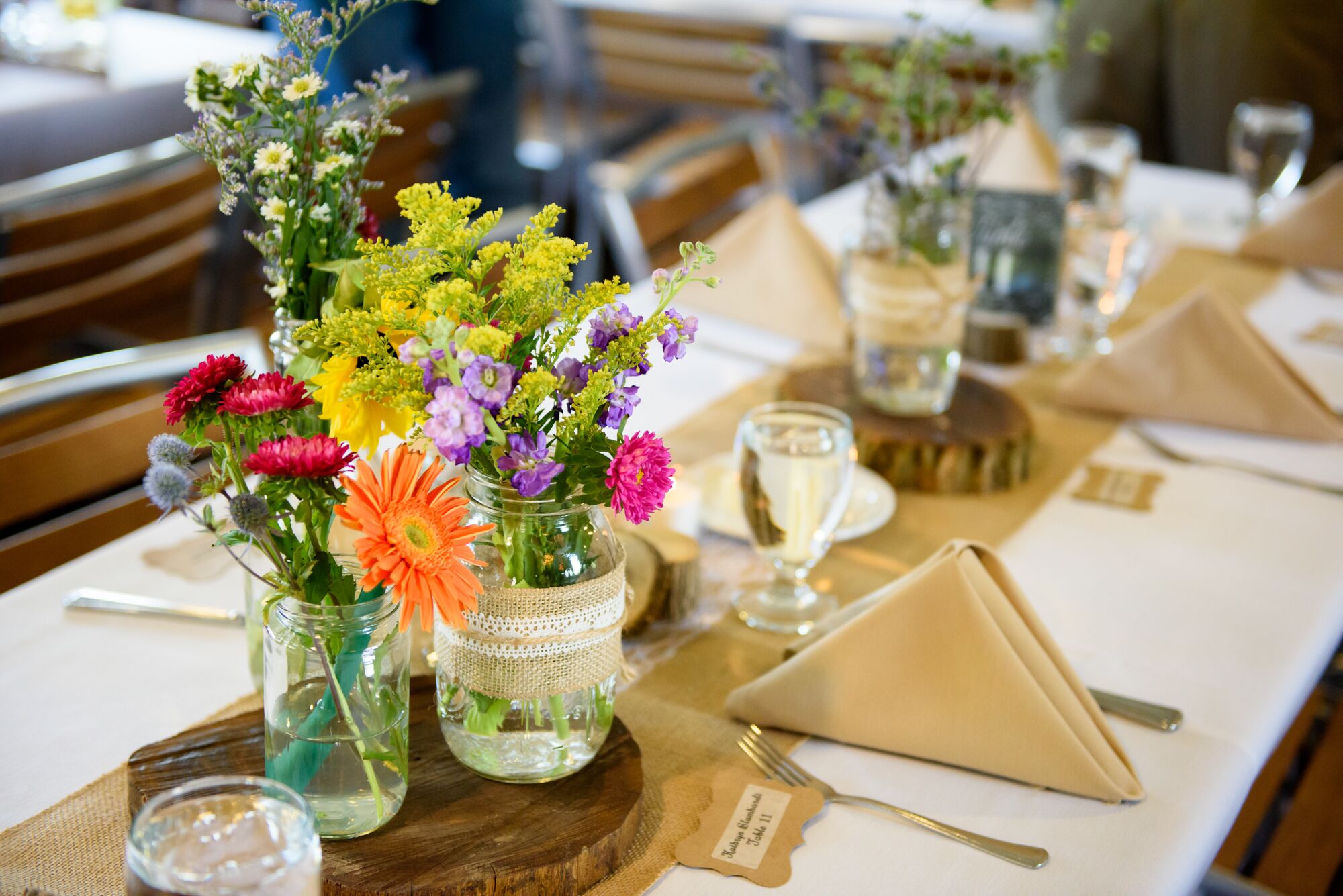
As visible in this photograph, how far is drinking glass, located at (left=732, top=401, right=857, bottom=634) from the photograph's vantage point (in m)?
1.00

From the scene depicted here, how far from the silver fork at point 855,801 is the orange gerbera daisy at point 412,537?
286mm

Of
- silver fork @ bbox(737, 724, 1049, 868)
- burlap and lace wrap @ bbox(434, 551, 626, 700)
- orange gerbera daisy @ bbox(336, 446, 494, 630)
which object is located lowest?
silver fork @ bbox(737, 724, 1049, 868)

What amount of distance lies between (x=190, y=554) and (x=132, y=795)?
380 mm

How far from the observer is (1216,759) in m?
0.89

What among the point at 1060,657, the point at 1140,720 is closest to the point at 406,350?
the point at 1060,657

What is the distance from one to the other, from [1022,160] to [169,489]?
6.32ft

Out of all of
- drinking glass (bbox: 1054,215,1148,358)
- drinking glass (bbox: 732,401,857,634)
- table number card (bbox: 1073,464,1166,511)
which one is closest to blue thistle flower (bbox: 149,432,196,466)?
drinking glass (bbox: 732,401,857,634)

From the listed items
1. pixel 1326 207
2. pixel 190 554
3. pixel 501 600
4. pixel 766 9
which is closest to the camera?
pixel 501 600

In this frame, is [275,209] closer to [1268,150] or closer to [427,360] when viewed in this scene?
[427,360]

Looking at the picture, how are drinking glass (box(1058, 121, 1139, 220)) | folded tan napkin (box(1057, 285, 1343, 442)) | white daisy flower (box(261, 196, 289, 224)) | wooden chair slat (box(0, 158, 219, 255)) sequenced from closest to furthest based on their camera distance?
white daisy flower (box(261, 196, 289, 224)) → folded tan napkin (box(1057, 285, 1343, 442)) → drinking glass (box(1058, 121, 1139, 220)) → wooden chair slat (box(0, 158, 219, 255))

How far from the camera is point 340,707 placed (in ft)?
2.26

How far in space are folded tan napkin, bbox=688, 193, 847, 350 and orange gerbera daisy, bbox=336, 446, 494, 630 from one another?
41.3 inches

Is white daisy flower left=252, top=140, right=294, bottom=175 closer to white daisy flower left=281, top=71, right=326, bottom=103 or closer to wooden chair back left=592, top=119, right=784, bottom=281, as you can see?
white daisy flower left=281, top=71, right=326, bottom=103

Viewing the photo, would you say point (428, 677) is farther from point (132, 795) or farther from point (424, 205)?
point (424, 205)
